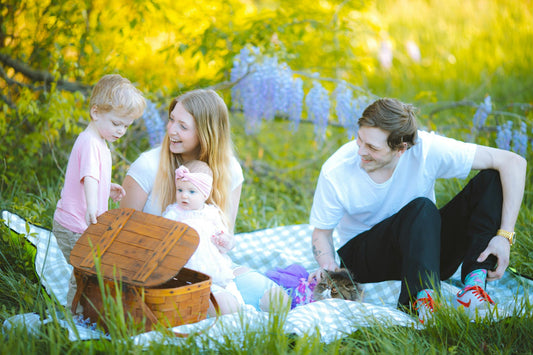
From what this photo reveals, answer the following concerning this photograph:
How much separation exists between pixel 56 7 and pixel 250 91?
150 centimetres

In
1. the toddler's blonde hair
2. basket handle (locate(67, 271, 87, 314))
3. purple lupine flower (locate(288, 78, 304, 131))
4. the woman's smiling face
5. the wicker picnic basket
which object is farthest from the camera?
purple lupine flower (locate(288, 78, 304, 131))

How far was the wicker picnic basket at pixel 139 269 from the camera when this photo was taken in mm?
2016

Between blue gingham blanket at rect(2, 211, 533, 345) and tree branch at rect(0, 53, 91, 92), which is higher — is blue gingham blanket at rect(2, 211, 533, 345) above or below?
below

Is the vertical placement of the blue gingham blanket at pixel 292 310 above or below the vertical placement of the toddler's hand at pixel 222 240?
below

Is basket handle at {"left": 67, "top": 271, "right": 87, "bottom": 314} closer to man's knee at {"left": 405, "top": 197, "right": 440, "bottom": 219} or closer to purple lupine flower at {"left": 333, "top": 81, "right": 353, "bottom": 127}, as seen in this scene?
man's knee at {"left": 405, "top": 197, "right": 440, "bottom": 219}

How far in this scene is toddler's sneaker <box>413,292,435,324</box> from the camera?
89.9 inches

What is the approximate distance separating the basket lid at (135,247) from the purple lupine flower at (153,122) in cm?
156

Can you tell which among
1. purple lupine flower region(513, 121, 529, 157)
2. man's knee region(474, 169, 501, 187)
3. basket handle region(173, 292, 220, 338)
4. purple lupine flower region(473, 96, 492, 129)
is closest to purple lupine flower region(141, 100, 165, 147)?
Answer: basket handle region(173, 292, 220, 338)

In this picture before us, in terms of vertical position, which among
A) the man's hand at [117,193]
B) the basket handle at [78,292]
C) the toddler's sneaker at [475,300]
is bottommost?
the toddler's sneaker at [475,300]

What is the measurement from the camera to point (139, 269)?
204 centimetres

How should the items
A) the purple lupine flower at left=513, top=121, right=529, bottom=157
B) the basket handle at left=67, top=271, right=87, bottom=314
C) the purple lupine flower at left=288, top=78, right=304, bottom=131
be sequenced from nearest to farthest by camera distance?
the basket handle at left=67, top=271, right=87, bottom=314, the purple lupine flower at left=513, top=121, right=529, bottom=157, the purple lupine flower at left=288, top=78, right=304, bottom=131

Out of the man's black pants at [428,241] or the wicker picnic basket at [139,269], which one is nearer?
the wicker picnic basket at [139,269]

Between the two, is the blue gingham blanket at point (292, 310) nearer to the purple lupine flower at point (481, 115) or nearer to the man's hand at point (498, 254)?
the man's hand at point (498, 254)

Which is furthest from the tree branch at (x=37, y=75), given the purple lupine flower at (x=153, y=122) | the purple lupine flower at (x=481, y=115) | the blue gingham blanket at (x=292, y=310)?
the purple lupine flower at (x=481, y=115)
